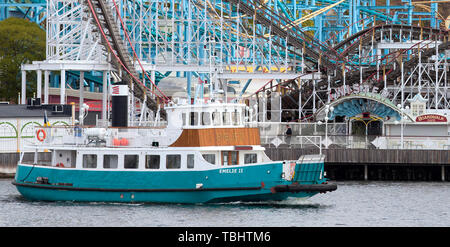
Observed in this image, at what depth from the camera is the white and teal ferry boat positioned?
162 feet

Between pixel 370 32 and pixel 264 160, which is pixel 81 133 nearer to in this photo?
pixel 264 160

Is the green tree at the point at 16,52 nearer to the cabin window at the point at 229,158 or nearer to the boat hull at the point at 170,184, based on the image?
the boat hull at the point at 170,184

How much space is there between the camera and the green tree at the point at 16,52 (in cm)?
9792

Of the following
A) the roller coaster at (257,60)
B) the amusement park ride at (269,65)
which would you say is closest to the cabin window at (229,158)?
the amusement park ride at (269,65)

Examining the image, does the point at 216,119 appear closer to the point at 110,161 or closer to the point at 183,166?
the point at 183,166

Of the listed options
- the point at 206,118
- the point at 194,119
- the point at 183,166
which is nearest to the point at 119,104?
the point at 194,119

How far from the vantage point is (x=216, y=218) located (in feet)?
150

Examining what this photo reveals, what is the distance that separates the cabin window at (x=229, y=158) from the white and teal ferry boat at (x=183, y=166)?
5 centimetres

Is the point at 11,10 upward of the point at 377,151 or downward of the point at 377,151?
upward

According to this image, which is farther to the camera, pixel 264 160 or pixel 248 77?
pixel 248 77

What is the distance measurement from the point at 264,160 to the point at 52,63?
93.1ft

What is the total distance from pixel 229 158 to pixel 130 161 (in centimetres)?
472

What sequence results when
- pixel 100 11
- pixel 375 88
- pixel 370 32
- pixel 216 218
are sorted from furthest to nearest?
1. pixel 370 32
2. pixel 375 88
3. pixel 100 11
4. pixel 216 218
